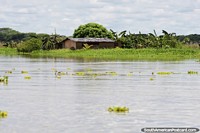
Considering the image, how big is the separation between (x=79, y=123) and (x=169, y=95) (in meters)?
10.1

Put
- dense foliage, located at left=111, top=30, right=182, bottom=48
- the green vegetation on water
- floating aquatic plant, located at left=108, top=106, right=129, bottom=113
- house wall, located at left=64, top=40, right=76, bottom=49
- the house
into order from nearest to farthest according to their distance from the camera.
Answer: floating aquatic plant, located at left=108, top=106, right=129, bottom=113 < dense foliage, located at left=111, top=30, right=182, bottom=48 < the house < house wall, located at left=64, top=40, right=76, bottom=49 < the green vegetation on water

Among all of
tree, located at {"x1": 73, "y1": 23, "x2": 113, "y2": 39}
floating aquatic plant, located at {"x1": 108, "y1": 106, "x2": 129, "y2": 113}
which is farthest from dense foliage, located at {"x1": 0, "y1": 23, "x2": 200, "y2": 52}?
floating aquatic plant, located at {"x1": 108, "y1": 106, "x2": 129, "y2": 113}

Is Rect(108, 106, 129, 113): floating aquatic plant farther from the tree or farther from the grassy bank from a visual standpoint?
the tree

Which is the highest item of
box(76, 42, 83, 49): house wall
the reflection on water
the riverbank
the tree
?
the tree

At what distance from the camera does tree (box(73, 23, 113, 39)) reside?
153125 millimetres

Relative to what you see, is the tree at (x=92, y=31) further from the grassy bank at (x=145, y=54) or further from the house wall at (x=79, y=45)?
the grassy bank at (x=145, y=54)

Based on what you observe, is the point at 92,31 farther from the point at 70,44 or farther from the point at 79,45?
the point at 79,45

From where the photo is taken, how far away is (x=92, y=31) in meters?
154

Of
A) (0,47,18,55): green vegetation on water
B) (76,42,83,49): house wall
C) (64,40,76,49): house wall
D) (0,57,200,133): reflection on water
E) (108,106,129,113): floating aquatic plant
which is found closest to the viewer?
(0,57,200,133): reflection on water

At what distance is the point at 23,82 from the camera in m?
38.9

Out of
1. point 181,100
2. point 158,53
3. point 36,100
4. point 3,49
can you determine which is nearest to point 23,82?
point 36,100

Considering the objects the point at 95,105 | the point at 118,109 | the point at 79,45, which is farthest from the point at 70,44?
the point at 118,109

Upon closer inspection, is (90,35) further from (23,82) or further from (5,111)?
(5,111)

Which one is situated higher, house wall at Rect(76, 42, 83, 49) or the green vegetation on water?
house wall at Rect(76, 42, 83, 49)
